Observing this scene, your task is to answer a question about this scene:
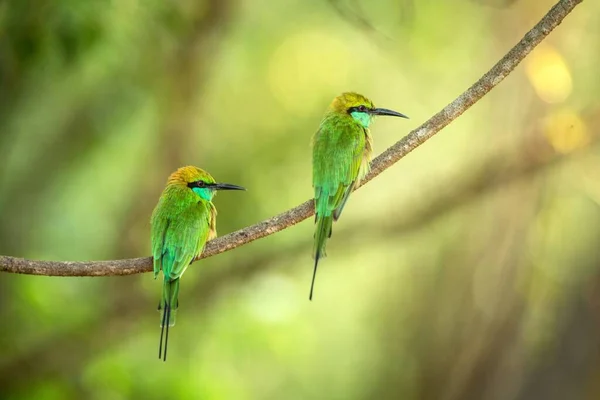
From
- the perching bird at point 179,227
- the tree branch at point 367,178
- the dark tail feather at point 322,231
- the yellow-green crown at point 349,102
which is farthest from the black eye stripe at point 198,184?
the yellow-green crown at point 349,102

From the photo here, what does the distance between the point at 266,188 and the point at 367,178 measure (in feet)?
15.1

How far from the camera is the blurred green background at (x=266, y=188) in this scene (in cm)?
508

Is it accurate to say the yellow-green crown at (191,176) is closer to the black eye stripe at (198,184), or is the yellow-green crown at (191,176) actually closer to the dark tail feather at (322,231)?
the black eye stripe at (198,184)

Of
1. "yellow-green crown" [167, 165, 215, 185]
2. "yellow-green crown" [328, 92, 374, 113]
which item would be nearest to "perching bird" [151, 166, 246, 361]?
"yellow-green crown" [167, 165, 215, 185]

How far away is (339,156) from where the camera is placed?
3.05 m

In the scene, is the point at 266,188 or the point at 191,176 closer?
the point at 191,176

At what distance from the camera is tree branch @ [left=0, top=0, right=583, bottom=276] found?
2443 millimetres

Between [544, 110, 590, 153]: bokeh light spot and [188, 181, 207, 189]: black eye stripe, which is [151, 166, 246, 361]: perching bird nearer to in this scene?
[188, 181, 207, 189]: black eye stripe

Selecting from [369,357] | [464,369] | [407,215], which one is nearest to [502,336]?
[464,369]

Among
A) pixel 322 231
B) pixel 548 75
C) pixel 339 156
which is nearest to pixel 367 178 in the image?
pixel 322 231

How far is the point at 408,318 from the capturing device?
7.73 metres

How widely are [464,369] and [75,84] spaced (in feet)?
11.1

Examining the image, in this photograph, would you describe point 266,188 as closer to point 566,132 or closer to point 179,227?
point 566,132

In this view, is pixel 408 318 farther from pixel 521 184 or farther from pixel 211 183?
pixel 211 183
